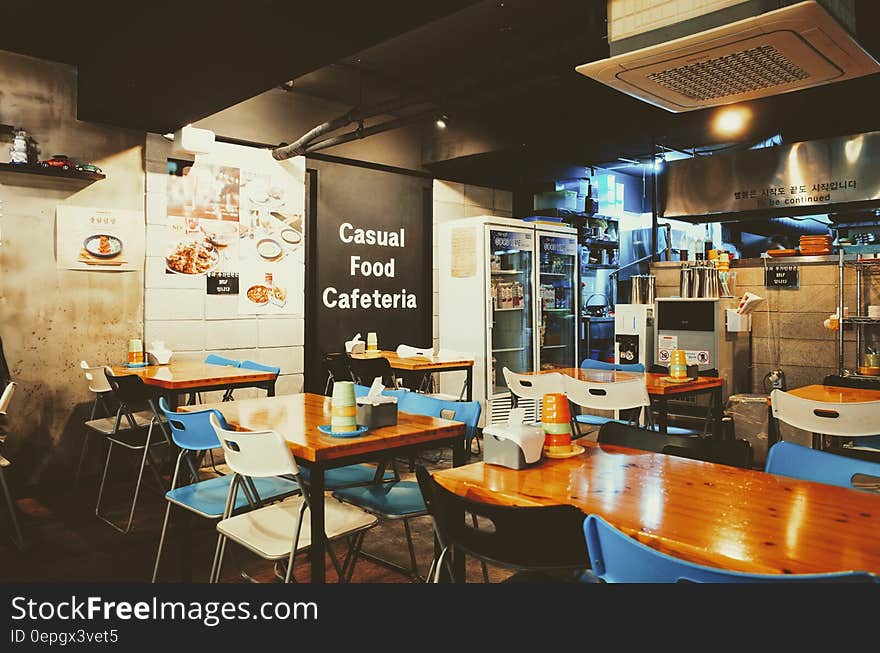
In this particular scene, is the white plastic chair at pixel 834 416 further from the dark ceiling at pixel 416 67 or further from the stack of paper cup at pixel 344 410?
the stack of paper cup at pixel 344 410

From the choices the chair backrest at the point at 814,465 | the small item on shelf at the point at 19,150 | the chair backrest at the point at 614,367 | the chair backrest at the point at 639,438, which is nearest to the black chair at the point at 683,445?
the chair backrest at the point at 639,438

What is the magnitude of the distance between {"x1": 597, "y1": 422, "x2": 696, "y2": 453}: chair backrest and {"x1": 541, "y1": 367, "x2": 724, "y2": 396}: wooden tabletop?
1.35 metres

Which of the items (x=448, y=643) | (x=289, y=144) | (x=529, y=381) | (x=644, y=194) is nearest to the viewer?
(x=448, y=643)

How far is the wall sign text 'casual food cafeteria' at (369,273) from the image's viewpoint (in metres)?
6.43

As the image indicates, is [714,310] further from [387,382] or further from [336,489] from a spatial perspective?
[336,489]

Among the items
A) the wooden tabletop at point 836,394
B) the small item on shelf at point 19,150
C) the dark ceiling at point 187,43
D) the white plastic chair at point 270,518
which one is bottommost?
the white plastic chair at point 270,518

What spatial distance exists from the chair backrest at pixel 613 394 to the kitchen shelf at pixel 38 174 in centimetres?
380

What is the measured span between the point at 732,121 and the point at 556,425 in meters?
4.46

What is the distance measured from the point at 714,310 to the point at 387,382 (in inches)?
117

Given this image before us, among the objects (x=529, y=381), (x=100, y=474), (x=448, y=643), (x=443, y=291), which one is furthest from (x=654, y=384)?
(x=100, y=474)

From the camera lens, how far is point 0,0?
4.07 metres

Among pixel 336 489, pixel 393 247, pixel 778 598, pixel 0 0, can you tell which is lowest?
pixel 336 489

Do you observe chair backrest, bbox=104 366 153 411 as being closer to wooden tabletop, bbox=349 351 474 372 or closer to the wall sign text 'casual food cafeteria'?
wooden tabletop, bbox=349 351 474 372

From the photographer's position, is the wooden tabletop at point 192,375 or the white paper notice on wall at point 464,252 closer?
the wooden tabletop at point 192,375
